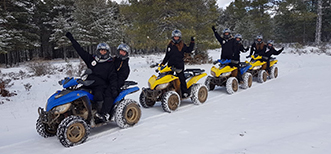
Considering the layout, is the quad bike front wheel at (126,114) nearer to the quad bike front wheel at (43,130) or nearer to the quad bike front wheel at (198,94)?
the quad bike front wheel at (43,130)

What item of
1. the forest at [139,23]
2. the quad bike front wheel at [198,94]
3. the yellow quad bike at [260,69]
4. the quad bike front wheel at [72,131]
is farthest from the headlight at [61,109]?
the forest at [139,23]

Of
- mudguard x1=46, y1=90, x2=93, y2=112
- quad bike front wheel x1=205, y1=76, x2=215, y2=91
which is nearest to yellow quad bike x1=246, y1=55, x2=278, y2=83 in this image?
quad bike front wheel x1=205, y1=76, x2=215, y2=91

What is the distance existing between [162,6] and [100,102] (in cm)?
1148

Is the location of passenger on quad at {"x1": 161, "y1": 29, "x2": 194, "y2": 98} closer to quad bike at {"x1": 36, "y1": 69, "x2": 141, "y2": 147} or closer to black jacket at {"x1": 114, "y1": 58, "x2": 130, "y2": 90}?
black jacket at {"x1": 114, "y1": 58, "x2": 130, "y2": 90}

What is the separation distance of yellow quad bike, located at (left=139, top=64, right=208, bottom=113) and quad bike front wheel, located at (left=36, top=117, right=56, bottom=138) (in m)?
2.69

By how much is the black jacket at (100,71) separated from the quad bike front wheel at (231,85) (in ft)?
16.7

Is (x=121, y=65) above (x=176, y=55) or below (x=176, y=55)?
below

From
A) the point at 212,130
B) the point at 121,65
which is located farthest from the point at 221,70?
the point at 121,65

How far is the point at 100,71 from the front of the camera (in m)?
5.14

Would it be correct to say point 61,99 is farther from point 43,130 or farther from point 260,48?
point 260,48

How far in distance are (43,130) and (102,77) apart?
64.3 inches

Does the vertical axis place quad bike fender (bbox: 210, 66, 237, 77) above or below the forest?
below

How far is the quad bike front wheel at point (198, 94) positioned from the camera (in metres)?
7.30

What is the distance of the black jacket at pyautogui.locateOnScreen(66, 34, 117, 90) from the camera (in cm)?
510
